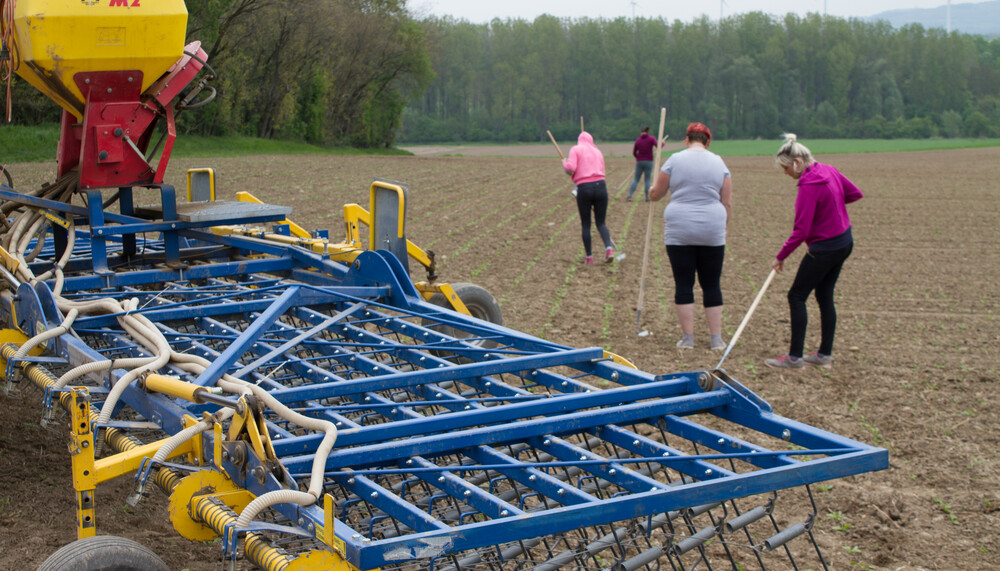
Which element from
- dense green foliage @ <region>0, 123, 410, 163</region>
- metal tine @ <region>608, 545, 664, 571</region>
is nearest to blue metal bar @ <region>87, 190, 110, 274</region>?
metal tine @ <region>608, 545, 664, 571</region>

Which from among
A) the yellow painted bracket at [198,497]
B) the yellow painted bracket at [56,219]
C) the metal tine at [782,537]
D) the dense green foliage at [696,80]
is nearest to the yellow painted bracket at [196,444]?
the yellow painted bracket at [198,497]

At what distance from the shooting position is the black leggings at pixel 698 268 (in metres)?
6.65

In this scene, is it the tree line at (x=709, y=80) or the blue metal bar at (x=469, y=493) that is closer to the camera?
the blue metal bar at (x=469, y=493)

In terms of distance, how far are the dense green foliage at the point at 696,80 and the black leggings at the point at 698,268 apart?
81.8 metres

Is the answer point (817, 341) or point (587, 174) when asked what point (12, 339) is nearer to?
point (817, 341)

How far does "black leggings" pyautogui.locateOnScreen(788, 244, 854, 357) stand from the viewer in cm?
623

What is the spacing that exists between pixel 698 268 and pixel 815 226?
3.17 feet

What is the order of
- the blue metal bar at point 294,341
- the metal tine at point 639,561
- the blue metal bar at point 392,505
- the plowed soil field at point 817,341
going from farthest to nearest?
the plowed soil field at point 817,341 < the blue metal bar at point 294,341 < the metal tine at point 639,561 < the blue metal bar at point 392,505

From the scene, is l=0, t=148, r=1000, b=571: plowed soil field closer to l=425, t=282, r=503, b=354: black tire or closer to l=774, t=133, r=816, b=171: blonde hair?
l=425, t=282, r=503, b=354: black tire

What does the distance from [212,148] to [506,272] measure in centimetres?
2562

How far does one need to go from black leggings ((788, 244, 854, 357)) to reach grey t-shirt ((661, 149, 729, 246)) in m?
0.64

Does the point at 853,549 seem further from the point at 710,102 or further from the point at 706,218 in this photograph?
the point at 710,102

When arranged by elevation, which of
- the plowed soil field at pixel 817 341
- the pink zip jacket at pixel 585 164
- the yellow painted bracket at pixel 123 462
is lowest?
the plowed soil field at pixel 817 341

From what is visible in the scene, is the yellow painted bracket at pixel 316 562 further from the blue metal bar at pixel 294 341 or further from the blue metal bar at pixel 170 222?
the blue metal bar at pixel 170 222
